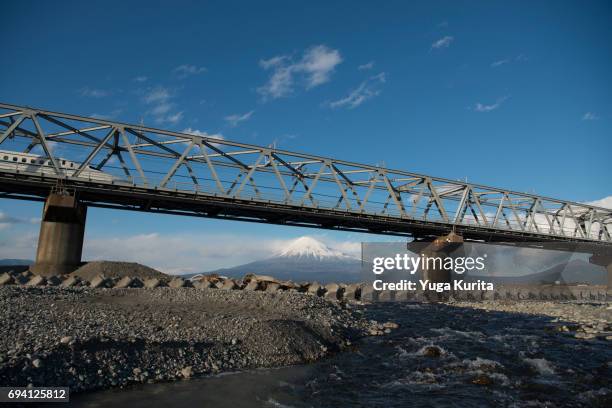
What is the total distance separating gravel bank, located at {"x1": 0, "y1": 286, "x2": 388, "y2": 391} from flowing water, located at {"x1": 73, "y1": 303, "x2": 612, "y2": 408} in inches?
33.7

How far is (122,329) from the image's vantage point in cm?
1309

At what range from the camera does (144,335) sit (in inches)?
502

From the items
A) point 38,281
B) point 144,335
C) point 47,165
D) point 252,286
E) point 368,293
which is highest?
point 47,165

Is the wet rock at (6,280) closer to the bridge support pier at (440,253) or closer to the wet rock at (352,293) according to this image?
the wet rock at (352,293)

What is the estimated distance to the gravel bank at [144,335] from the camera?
1005 cm

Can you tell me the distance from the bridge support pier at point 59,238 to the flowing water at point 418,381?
2853 centimetres

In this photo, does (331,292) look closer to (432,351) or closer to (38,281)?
(432,351)

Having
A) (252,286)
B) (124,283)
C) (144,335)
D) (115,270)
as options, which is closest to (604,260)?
(252,286)

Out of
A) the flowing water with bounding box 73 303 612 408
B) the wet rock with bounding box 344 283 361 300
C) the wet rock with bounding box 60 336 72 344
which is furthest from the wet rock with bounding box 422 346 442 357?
the wet rock with bounding box 344 283 361 300

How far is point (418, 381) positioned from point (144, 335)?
9402 millimetres

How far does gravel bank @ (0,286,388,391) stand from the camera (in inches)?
396

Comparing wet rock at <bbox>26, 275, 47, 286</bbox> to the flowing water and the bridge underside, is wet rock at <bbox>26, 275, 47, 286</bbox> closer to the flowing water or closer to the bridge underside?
the bridge underside

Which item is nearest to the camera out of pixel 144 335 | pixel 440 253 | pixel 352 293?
pixel 144 335

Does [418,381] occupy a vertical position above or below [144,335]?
below
